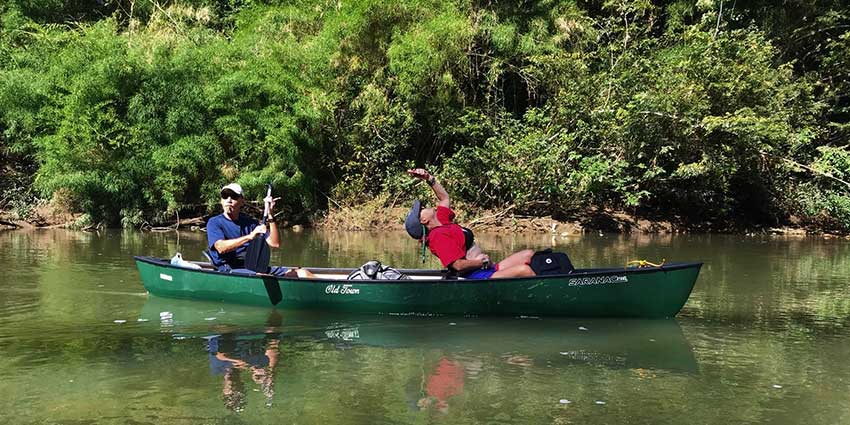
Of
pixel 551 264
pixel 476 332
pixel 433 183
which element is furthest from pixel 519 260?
pixel 433 183

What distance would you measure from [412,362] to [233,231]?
2.85m

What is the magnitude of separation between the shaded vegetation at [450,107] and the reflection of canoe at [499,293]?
31.9ft

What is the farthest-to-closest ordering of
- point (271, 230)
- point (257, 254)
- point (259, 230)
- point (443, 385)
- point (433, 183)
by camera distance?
point (257, 254), point (433, 183), point (271, 230), point (259, 230), point (443, 385)

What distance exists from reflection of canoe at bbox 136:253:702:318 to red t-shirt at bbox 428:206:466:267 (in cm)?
26

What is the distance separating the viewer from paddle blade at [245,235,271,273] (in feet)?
26.1

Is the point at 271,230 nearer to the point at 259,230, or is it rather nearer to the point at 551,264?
the point at 259,230

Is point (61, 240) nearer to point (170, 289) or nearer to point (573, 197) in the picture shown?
point (170, 289)

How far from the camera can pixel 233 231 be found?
783 centimetres

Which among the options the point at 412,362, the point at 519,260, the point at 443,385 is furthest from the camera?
the point at 519,260

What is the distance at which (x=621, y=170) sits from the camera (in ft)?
57.0

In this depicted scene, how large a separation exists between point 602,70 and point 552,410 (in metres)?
14.7

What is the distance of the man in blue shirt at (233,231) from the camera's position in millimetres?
7629

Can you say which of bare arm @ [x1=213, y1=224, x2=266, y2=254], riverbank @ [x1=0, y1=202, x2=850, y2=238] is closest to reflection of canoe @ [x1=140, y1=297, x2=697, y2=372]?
bare arm @ [x1=213, y1=224, x2=266, y2=254]

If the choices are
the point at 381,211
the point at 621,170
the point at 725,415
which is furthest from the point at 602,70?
the point at 725,415
